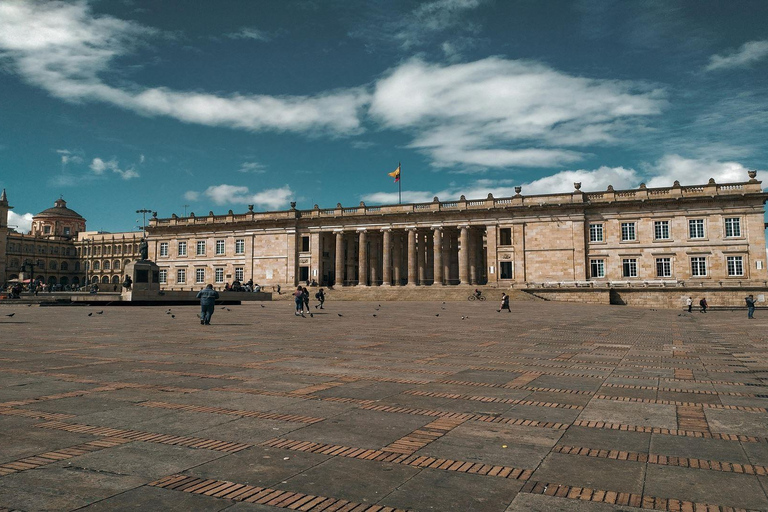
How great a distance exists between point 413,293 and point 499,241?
12.9 meters

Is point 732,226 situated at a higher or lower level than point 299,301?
higher

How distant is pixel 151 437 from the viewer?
6086 mm

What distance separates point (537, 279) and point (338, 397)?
5854 cm

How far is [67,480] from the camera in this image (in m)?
4.70

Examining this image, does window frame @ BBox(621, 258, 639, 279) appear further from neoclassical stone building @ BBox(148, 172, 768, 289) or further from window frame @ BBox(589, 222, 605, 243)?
window frame @ BBox(589, 222, 605, 243)

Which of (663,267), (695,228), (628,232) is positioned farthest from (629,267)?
(695,228)

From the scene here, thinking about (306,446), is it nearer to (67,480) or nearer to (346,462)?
(346,462)

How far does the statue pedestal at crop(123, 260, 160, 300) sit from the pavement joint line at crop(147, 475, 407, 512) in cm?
4405

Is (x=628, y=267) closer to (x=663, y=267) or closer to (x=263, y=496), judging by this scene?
(x=663, y=267)

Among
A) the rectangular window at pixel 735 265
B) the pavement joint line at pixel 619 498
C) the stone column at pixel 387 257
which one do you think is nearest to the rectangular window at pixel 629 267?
the rectangular window at pixel 735 265

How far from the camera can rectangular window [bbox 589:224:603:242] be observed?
62.6 m

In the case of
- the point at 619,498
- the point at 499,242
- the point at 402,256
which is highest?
the point at 499,242

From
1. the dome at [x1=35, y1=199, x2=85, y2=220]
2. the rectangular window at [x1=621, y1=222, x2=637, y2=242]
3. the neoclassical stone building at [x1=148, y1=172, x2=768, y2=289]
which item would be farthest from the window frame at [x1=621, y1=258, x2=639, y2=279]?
the dome at [x1=35, y1=199, x2=85, y2=220]

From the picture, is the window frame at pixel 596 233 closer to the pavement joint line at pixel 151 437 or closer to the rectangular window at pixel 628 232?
the rectangular window at pixel 628 232
